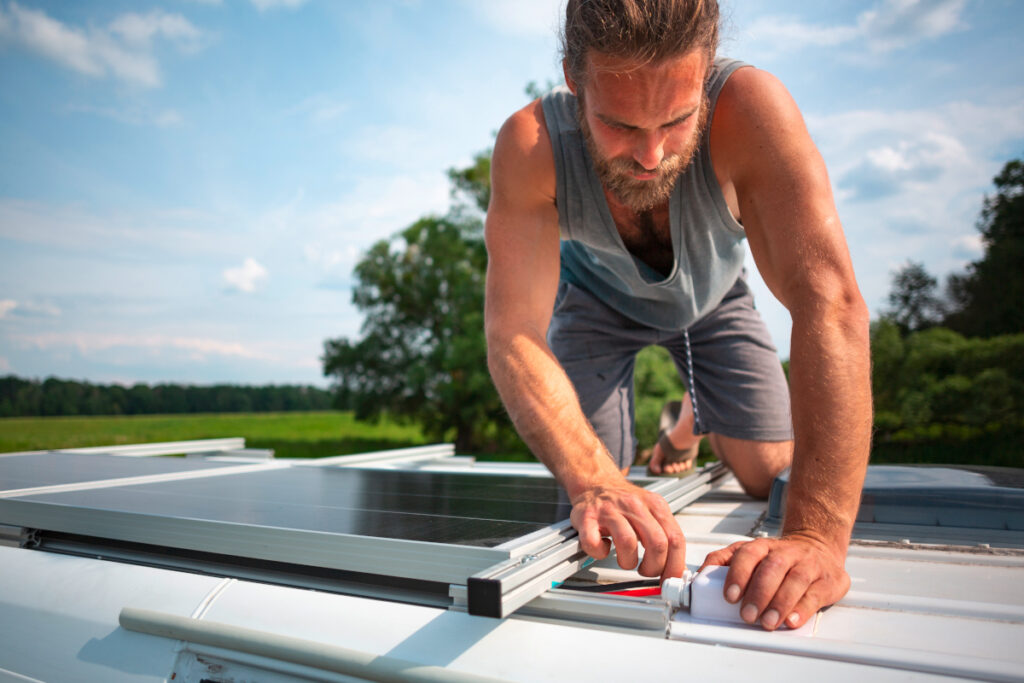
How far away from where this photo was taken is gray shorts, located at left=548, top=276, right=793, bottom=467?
3.45 m

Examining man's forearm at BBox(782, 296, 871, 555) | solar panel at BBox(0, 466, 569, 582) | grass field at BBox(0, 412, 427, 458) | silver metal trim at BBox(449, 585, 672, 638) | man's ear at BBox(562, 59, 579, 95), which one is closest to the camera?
silver metal trim at BBox(449, 585, 672, 638)

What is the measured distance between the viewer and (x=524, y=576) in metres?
1.16

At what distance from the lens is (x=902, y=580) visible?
1.55m

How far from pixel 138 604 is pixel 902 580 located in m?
1.80

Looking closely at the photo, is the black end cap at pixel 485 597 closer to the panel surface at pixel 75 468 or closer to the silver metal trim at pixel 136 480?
the silver metal trim at pixel 136 480

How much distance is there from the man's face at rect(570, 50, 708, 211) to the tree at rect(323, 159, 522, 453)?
51.5ft

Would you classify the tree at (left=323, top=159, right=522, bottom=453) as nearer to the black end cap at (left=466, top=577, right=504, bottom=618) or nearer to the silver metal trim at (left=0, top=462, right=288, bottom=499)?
the silver metal trim at (left=0, top=462, right=288, bottom=499)

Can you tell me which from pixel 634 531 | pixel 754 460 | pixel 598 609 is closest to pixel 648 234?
pixel 754 460

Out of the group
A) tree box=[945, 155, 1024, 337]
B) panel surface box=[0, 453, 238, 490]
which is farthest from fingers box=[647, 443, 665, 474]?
tree box=[945, 155, 1024, 337]

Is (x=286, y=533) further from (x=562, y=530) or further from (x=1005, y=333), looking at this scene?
(x=1005, y=333)

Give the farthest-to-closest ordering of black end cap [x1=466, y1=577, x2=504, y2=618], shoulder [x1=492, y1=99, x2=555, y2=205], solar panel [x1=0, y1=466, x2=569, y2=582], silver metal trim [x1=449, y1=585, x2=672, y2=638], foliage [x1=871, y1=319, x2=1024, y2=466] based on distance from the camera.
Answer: foliage [x1=871, y1=319, x2=1024, y2=466] < shoulder [x1=492, y1=99, x2=555, y2=205] < solar panel [x1=0, y1=466, x2=569, y2=582] < silver metal trim [x1=449, y1=585, x2=672, y2=638] < black end cap [x1=466, y1=577, x2=504, y2=618]

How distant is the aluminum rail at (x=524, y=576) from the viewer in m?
1.04

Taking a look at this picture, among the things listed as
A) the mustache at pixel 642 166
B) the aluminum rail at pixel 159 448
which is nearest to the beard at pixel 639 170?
the mustache at pixel 642 166

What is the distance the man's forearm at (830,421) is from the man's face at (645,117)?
0.65m
